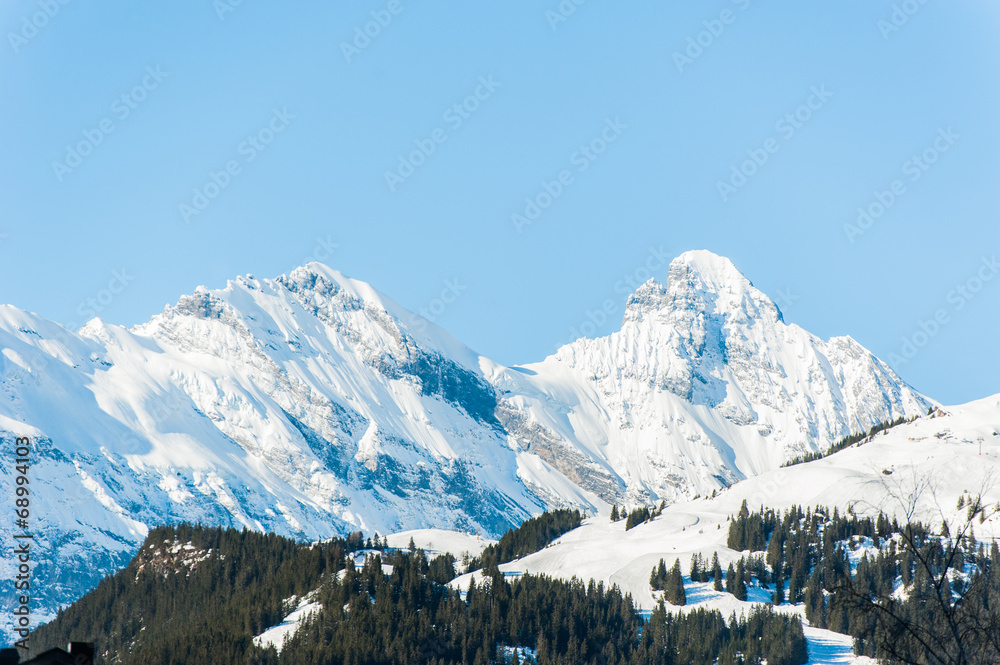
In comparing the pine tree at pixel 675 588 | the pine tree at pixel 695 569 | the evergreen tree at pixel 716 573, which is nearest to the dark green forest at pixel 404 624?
the pine tree at pixel 675 588

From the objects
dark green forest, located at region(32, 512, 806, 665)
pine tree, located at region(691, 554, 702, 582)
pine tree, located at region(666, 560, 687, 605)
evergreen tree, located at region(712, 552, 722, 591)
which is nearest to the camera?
dark green forest, located at region(32, 512, 806, 665)

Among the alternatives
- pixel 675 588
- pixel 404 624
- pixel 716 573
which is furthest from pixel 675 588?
pixel 404 624

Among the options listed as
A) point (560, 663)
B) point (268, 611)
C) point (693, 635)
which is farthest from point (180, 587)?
point (693, 635)

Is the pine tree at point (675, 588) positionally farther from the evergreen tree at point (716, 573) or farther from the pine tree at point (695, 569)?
the evergreen tree at point (716, 573)

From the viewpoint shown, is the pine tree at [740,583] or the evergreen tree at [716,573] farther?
the evergreen tree at [716,573]

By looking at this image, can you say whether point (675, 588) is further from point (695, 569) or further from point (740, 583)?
point (695, 569)

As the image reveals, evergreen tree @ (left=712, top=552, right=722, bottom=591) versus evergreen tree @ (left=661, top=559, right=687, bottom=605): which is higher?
evergreen tree @ (left=712, top=552, right=722, bottom=591)

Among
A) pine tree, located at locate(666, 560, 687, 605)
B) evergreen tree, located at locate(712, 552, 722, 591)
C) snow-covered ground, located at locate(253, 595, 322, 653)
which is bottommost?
snow-covered ground, located at locate(253, 595, 322, 653)

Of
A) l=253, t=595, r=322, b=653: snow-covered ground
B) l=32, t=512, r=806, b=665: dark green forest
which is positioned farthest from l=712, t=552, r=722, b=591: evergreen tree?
l=253, t=595, r=322, b=653: snow-covered ground

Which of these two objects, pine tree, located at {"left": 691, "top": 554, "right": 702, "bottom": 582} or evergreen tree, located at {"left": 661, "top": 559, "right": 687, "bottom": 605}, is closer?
evergreen tree, located at {"left": 661, "top": 559, "right": 687, "bottom": 605}

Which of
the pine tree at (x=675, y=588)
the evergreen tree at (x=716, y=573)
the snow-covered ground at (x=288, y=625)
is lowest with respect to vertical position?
the snow-covered ground at (x=288, y=625)

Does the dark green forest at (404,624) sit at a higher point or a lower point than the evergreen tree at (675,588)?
lower

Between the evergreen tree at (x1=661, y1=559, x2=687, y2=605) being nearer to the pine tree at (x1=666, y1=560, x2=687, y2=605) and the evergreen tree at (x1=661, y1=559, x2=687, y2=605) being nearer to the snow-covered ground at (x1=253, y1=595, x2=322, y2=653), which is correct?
the pine tree at (x1=666, y1=560, x2=687, y2=605)

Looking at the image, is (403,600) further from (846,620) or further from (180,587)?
(846,620)
